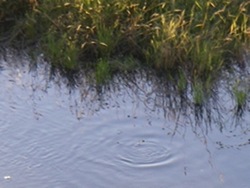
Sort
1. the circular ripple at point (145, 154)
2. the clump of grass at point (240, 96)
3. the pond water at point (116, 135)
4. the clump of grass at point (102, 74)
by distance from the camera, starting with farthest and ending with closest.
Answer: the clump of grass at point (102, 74), the clump of grass at point (240, 96), the circular ripple at point (145, 154), the pond water at point (116, 135)

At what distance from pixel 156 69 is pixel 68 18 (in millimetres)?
841

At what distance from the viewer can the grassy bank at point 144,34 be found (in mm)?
6086

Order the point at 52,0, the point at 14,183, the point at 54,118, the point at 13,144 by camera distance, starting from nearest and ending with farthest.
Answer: the point at 14,183 < the point at 13,144 < the point at 54,118 < the point at 52,0

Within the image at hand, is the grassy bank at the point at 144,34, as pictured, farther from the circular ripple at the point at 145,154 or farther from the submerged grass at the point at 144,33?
the circular ripple at the point at 145,154

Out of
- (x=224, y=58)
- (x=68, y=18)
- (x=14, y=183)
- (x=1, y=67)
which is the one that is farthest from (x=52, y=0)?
(x=14, y=183)

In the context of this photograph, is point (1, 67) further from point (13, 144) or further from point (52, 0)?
point (13, 144)

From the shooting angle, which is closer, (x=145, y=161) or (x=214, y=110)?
(x=145, y=161)

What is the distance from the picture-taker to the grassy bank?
20.0 feet

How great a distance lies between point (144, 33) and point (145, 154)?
1514 mm

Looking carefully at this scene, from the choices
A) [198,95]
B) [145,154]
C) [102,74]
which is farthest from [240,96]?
[102,74]

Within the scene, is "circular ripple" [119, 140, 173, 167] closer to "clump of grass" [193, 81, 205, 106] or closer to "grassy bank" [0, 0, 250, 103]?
"clump of grass" [193, 81, 205, 106]

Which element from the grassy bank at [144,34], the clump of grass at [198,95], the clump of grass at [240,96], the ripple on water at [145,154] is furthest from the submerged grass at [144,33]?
the ripple on water at [145,154]

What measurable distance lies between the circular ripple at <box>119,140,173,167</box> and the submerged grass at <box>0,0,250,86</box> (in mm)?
832

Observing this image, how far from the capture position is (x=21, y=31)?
6.74 m
